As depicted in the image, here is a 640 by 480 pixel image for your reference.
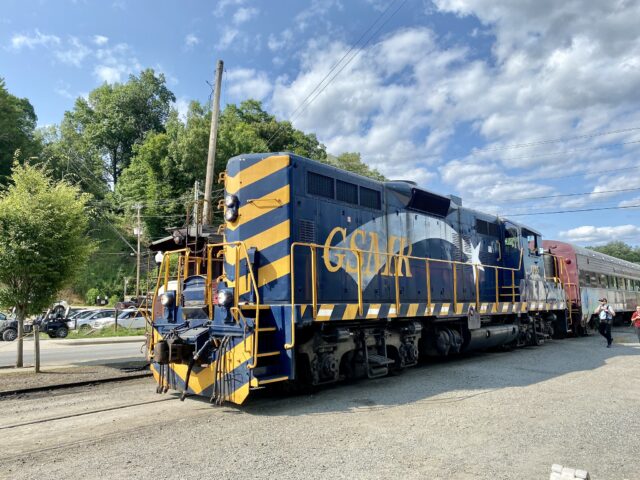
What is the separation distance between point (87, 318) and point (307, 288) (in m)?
26.2

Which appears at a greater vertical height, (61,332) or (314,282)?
(314,282)

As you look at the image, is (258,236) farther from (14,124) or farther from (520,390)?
(14,124)

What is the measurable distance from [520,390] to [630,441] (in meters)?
2.63

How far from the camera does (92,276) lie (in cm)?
4075

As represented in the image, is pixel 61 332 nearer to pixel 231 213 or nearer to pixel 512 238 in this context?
pixel 231 213

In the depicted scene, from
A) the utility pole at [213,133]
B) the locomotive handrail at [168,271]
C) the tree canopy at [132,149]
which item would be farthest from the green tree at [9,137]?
the locomotive handrail at [168,271]

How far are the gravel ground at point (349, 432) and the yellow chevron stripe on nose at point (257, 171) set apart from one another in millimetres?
3452

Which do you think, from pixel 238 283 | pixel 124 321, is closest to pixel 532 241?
pixel 238 283

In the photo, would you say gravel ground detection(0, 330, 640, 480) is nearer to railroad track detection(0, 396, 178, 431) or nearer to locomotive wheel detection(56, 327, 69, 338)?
railroad track detection(0, 396, 178, 431)

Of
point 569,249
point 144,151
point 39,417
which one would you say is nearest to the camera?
point 39,417

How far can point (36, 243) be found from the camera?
430 inches

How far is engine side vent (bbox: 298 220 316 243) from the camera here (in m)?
7.73

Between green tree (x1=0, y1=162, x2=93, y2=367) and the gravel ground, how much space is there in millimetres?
3749

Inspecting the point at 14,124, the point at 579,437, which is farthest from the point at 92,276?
the point at 579,437
